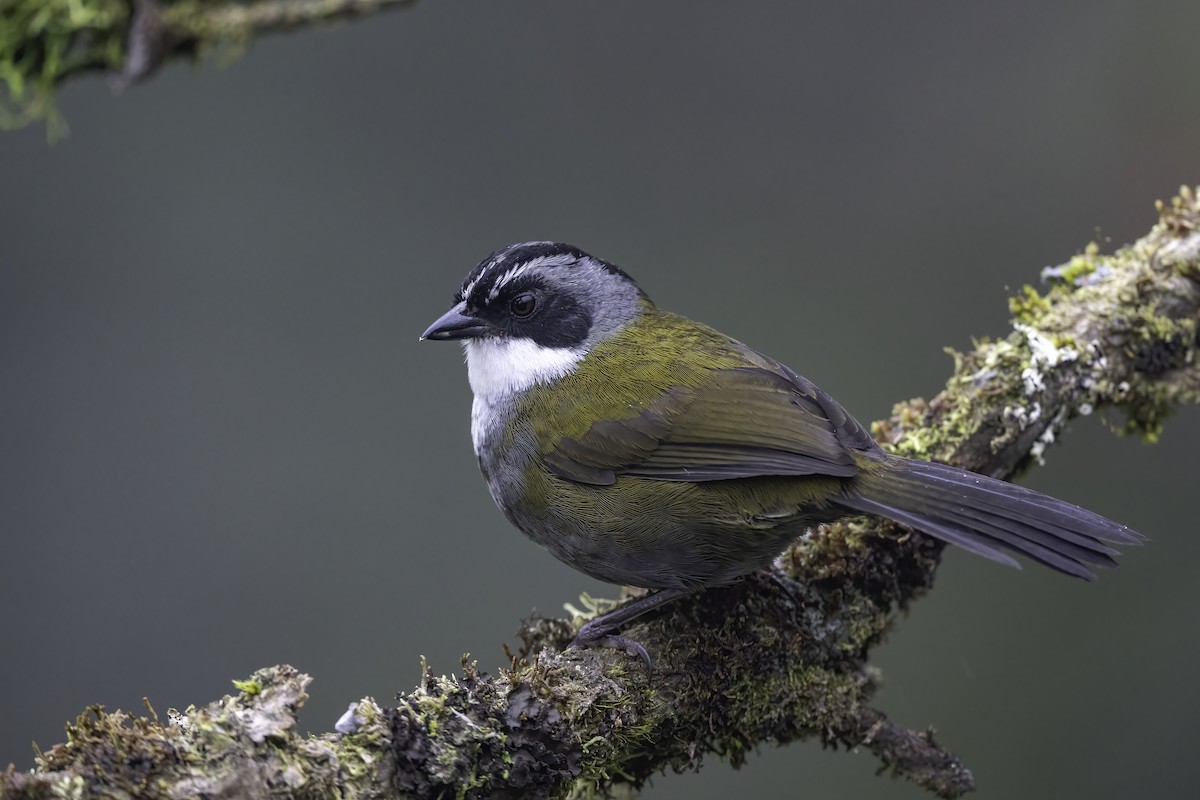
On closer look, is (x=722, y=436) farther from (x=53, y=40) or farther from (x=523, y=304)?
(x=53, y=40)

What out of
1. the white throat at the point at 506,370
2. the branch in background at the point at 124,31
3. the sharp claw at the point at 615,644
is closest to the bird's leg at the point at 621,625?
the sharp claw at the point at 615,644

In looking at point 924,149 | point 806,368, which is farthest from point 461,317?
point 924,149

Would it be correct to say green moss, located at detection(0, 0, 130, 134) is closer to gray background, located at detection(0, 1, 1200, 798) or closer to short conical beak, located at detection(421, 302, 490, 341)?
short conical beak, located at detection(421, 302, 490, 341)

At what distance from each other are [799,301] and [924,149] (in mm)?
1182

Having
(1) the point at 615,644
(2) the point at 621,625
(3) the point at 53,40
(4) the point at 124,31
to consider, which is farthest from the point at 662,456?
(3) the point at 53,40

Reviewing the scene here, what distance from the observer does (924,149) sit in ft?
21.9

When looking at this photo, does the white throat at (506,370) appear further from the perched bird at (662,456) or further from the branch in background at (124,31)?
the branch in background at (124,31)

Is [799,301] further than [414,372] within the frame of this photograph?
Yes

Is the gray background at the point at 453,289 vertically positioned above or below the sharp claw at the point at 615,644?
above

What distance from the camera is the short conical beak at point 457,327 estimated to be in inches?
154

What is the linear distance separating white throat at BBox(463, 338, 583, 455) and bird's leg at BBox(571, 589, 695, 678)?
0.79 m

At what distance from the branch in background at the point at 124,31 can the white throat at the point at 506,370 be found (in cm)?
146

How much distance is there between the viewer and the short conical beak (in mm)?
3922

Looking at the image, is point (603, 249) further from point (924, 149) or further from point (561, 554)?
point (561, 554)
